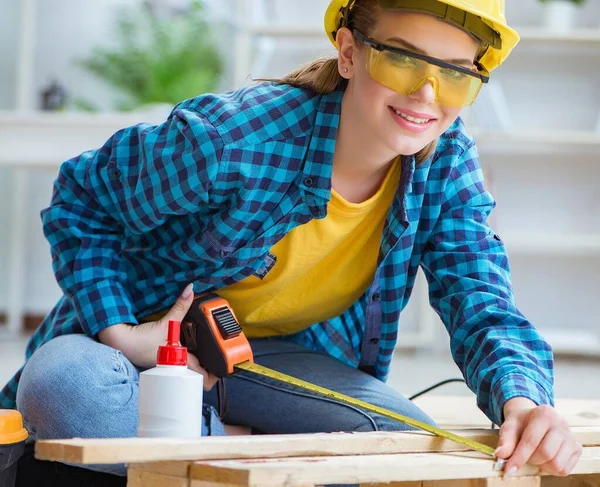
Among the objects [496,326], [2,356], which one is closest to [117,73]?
[2,356]

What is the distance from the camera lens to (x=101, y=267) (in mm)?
1769

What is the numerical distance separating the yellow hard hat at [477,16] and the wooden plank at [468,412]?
2.56ft

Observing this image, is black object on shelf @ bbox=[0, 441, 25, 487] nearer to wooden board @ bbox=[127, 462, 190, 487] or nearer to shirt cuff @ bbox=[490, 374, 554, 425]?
wooden board @ bbox=[127, 462, 190, 487]

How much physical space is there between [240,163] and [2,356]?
2.79 m

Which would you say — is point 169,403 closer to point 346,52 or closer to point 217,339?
point 217,339

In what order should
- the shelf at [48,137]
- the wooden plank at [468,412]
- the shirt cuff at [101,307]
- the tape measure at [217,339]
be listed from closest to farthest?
the tape measure at [217,339] < the shirt cuff at [101,307] < the wooden plank at [468,412] < the shelf at [48,137]

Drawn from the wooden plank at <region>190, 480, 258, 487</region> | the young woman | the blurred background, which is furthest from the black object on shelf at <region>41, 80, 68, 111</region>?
the wooden plank at <region>190, 480, 258, 487</region>

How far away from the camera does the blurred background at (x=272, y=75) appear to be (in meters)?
4.66

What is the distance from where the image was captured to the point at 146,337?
1695 millimetres

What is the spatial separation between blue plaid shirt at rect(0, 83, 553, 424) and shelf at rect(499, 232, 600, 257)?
292 cm

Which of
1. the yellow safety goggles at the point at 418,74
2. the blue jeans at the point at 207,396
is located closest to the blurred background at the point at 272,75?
the blue jeans at the point at 207,396

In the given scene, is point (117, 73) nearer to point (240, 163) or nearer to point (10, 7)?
point (10, 7)

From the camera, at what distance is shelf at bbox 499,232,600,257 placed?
4613 mm

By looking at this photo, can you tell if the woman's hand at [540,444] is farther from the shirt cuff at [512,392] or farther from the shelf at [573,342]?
the shelf at [573,342]
